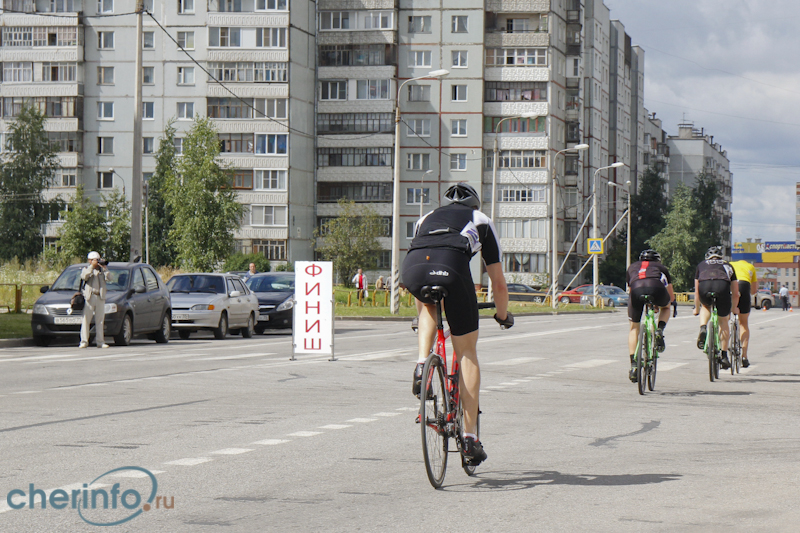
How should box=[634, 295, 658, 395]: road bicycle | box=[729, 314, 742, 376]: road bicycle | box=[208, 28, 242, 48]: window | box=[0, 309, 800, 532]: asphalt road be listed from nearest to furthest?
box=[0, 309, 800, 532]: asphalt road → box=[634, 295, 658, 395]: road bicycle → box=[729, 314, 742, 376]: road bicycle → box=[208, 28, 242, 48]: window

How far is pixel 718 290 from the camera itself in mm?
15828

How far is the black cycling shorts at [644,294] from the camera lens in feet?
45.2

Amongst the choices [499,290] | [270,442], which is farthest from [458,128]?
[499,290]

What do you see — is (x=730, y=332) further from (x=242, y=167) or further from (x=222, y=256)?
(x=242, y=167)

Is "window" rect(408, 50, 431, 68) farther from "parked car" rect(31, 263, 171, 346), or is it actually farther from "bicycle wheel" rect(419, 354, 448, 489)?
"bicycle wheel" rect(419, 354, 448, 489)

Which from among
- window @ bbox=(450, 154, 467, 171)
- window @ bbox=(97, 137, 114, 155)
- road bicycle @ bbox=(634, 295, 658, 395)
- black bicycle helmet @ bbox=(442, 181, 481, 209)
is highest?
window @ bbox=(97, 137, 114, 155)

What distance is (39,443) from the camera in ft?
28.6

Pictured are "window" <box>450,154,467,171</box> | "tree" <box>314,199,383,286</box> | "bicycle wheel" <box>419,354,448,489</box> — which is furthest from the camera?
"window" <box>450,154,467,171</box>

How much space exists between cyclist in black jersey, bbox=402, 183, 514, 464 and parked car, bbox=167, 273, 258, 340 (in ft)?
67.5

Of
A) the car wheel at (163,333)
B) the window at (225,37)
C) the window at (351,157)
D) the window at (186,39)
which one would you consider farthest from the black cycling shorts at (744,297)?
the window at (351,157)

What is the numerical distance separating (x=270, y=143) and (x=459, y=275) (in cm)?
7862

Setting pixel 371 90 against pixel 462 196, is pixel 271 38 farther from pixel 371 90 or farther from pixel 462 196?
pixel 462 196

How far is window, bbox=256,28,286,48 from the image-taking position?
83438mm

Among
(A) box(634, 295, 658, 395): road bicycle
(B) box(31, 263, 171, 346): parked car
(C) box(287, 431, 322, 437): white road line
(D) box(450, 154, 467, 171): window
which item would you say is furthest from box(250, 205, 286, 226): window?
(C) box(287, 431, 322, 437): white road line
